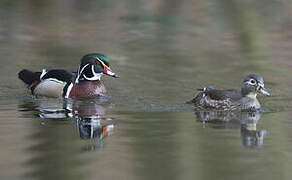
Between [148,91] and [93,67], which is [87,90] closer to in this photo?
[93,67]

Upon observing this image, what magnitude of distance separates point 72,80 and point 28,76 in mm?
665

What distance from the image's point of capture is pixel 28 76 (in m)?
14.1

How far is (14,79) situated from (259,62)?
12.1 ft

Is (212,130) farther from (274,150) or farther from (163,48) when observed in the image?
(163,48)

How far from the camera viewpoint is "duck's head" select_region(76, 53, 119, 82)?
13945mm

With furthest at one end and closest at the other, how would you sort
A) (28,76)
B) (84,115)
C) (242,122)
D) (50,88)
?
(28,76) → (50,88) → (84,115) → (242,122)

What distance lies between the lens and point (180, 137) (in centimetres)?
962

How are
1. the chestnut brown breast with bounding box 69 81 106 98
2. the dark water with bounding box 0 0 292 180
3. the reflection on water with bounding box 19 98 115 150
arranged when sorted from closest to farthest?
the dark water with bounding box 0 0 292 180 → the reflection on water with bounding box 19 98 115 150 → the chestnut brown breast with bounding box 69 81 106 98

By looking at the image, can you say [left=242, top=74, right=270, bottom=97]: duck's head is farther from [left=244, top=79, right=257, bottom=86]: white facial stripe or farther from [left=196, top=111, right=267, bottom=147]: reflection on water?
[left=196, top=111, right=267, bottom=147]: reflection on water

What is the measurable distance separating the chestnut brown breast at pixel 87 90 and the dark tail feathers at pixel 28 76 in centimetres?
63

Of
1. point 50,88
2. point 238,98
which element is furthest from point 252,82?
point 50,88

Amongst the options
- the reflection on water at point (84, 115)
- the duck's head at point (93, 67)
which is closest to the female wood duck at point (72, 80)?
the duck's head at point (93, 67)

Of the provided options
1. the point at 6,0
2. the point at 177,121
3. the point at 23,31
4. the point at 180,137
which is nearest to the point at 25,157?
the point at 180,137

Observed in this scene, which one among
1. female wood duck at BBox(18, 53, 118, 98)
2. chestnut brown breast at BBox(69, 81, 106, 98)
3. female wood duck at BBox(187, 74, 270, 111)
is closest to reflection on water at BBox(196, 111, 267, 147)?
female wood duck at BBox(187, 74, 270, 111)
